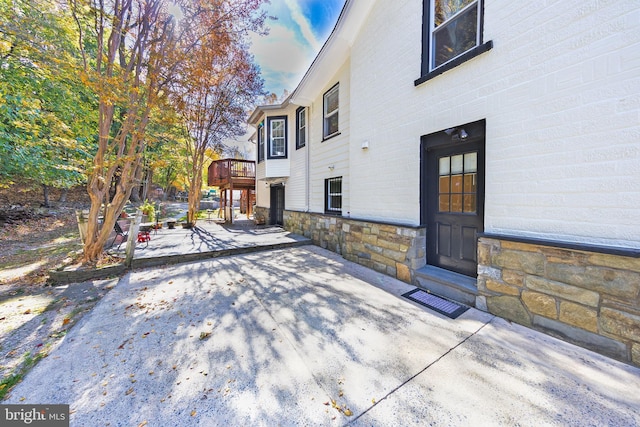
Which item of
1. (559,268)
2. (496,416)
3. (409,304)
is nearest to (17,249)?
(409,304)

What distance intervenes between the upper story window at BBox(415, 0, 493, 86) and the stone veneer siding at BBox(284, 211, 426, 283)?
2.56 m

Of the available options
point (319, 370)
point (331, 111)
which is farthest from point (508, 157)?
point (331, 111)

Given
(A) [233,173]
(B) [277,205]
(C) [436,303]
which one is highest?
(A) [233,173]

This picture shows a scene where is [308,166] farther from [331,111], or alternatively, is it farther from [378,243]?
[378,243]

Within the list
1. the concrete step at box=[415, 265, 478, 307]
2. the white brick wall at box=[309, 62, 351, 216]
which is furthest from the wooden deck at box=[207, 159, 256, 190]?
the concrete step at box=[415, 265, 478, 307]

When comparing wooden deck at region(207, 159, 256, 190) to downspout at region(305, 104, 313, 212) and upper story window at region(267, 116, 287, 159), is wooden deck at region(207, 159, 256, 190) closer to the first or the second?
upper story window at region(267, 116, 287, 159)

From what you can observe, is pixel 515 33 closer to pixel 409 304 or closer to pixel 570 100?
pixel 570 100

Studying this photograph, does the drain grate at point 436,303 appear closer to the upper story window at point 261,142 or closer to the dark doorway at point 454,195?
the dark doorway at point 454,195

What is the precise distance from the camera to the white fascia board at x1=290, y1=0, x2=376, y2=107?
5113 millimetres

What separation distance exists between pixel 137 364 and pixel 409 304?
10.4 feet

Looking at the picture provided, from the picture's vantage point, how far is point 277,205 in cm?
1169

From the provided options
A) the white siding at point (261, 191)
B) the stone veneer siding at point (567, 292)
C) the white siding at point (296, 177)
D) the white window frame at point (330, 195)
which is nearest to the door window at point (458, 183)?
the stone veneer siding at point (567, 292)
